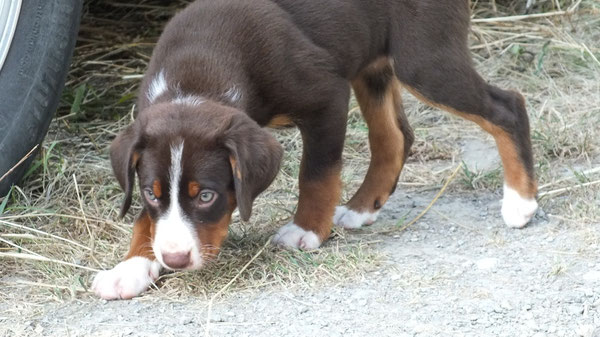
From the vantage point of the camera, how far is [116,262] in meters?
5.02

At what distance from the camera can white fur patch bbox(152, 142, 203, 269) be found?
4266 millimetres

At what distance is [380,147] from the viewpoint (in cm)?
564

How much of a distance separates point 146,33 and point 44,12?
2.59 meters

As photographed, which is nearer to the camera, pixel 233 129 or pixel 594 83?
pixel 233 129

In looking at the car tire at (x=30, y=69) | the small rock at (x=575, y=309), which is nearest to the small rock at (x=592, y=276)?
the small rock at (x=575, y=309)

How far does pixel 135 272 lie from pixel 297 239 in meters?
0.83

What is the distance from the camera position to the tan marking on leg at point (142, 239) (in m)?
4.77

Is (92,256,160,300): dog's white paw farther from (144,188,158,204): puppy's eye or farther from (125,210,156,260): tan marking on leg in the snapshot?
(144,188,158,204): puppy's eye

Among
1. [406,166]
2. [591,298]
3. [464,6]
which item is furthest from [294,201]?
[591,298]

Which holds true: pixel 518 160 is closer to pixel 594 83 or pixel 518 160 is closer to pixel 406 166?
pixel 406 166

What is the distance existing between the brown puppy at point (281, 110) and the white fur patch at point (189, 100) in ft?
0.05

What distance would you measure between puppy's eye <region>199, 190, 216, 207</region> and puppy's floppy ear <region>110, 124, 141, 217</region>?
1.06 ft

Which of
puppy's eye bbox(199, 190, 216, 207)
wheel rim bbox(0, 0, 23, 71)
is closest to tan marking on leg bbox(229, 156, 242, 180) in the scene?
puppy's eye bbox(199, 190, 216, 207)

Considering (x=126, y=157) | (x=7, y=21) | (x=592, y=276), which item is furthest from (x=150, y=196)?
(x=592, y=276)
